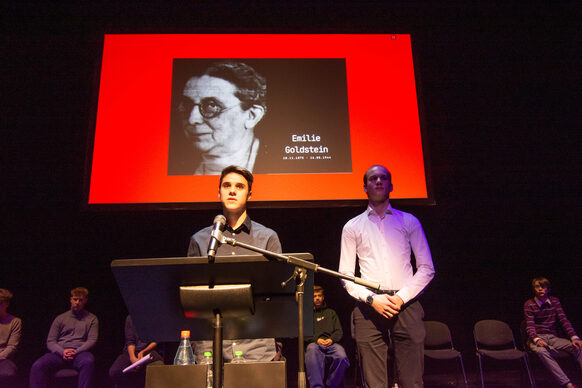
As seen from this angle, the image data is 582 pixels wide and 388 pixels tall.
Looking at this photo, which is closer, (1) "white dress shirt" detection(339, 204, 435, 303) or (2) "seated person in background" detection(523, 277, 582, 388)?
(1) "white dress shirt" detection(339, 204, 435, 303)

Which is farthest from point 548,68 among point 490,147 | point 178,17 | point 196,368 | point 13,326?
point 13,326

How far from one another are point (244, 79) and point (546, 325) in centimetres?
Result: 412

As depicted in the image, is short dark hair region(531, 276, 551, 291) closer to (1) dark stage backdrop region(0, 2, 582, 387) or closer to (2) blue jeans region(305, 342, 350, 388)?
(1) dark stage backdrop region(0, 2, 582, 387)

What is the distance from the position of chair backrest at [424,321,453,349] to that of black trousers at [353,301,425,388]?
6.77ft

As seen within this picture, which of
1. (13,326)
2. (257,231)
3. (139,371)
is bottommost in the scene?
(139,371)

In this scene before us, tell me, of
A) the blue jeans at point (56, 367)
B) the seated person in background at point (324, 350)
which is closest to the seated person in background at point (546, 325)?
the seated person in background at point (324, 350)

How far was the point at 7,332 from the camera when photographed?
13.9 feet

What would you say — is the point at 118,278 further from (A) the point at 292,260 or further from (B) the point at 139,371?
(B) the point at 139,371

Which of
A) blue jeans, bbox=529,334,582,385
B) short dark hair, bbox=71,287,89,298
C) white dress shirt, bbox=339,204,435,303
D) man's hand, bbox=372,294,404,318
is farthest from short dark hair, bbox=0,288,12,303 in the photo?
blue jeans, bbox=529,334,582,385

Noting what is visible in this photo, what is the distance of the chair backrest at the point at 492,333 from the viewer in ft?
15.0

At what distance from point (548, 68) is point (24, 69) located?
570 centimetres

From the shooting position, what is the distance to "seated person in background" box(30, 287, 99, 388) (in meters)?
A: 4.02

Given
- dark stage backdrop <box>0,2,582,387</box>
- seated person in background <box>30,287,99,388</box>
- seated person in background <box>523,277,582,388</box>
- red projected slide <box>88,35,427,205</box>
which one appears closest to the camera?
red projected slide <box>88,35,427,205</box>

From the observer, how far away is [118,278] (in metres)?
1.26
